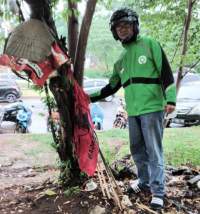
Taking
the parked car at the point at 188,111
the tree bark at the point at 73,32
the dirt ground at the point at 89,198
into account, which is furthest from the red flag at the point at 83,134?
the parked car at the point at 188,111

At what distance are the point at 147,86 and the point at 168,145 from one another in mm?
4445

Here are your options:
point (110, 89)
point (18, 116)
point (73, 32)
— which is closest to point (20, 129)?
point (18, 116)

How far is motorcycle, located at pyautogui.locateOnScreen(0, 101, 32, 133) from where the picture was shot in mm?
11188

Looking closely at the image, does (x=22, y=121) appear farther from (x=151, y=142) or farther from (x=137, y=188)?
(x=151, y=142)

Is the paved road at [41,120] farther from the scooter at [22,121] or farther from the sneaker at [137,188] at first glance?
the sneaker at [137,188]

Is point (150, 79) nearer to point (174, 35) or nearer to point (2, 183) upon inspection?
point (2, 183)

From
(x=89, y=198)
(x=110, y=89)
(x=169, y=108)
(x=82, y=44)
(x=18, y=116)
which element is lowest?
(x=18, y=116)

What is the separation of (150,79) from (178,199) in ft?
3.92

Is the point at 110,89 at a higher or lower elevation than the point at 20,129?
higher

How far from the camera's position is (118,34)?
3.42 m

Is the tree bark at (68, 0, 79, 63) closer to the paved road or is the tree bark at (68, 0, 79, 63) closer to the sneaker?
the sneaker

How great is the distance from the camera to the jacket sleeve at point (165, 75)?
10.7 ft

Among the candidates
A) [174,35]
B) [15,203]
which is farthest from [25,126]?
[15,203]

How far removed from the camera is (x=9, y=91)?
19469 mm
